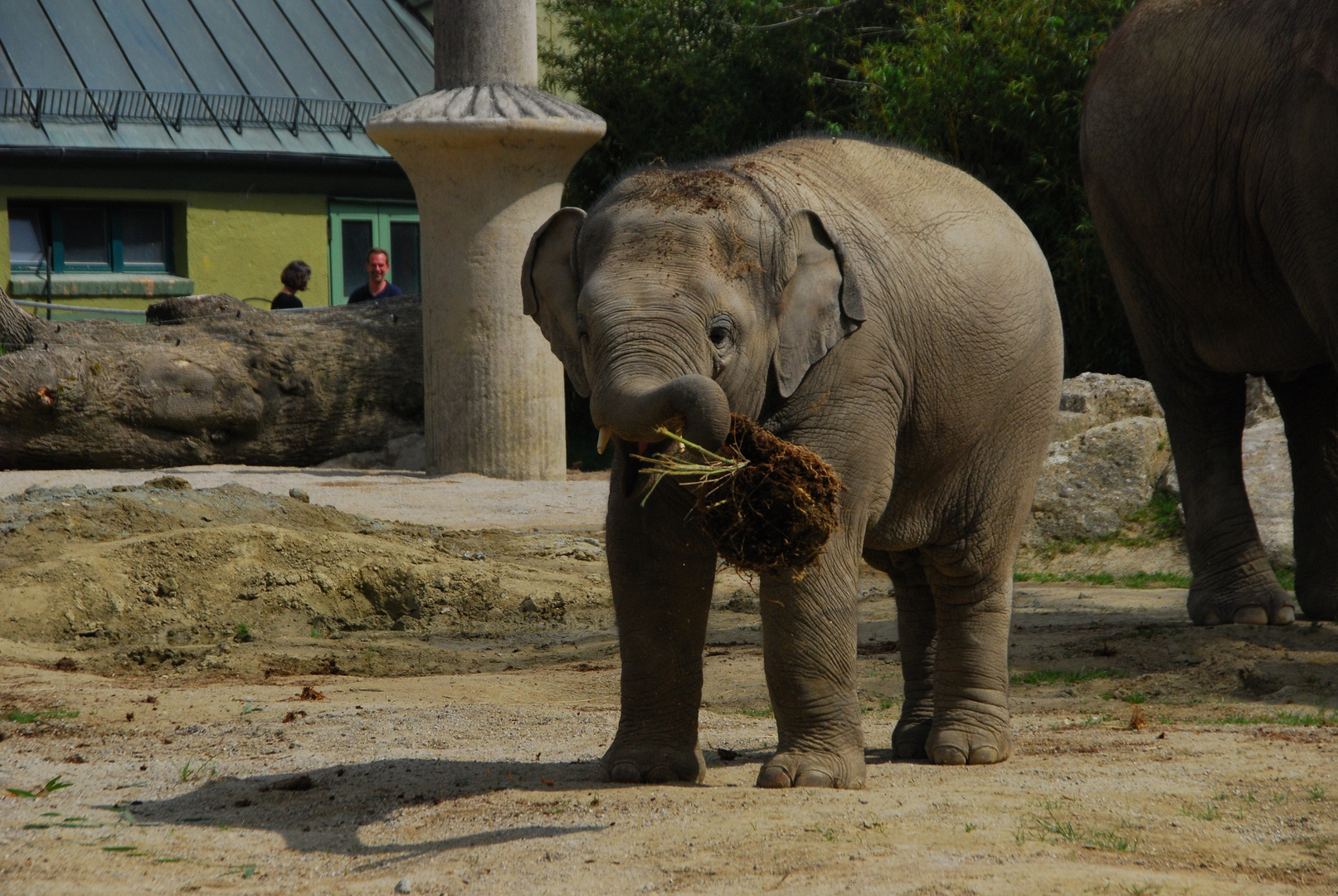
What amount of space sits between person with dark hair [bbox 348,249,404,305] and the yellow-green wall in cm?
427

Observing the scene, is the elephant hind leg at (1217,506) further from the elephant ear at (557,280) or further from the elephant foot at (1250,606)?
the elephant ear at (557,280)

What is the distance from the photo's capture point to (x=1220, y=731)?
530 centimetres

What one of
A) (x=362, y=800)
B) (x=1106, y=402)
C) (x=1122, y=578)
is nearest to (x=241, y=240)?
(x=1106, y=402)

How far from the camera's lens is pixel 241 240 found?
1981 centimetres

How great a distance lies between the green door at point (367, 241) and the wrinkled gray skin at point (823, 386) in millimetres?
16222

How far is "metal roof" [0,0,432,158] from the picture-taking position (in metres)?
18.8

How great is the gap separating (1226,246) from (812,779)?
402 cm

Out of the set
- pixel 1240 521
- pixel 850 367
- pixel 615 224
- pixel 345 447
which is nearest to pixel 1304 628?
pixel 1240 521

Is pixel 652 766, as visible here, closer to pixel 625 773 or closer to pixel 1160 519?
pixel 625 773

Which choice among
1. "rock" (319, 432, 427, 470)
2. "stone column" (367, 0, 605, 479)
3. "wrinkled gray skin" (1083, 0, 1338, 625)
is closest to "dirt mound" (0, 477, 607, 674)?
"wrinkled gray skin" (1083, 0, 1338, 625)

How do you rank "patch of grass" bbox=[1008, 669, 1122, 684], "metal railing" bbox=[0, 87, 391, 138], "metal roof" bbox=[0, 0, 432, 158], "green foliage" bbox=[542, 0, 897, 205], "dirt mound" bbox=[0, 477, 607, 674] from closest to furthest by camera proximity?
"patch of grass" bbox=[1008, 669, 1122, 684], "dirt mound" bbox=[0, 477, 607, 674], "green foliage" bbox=[542, 0, 897, 205], "metal railing" bbox=[0, 87, 391, 138], "metal roof" bbox=[0, 0, 432, 158]

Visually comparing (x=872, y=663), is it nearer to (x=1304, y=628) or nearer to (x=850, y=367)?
(x=1304, y=628)

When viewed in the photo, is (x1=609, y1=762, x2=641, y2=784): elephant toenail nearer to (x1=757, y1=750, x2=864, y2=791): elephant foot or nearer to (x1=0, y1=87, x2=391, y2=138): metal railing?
(x1=757, y1=750, x2=864, y2=791): elephant foot

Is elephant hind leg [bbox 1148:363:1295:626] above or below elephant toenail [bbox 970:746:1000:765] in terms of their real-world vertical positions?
above
